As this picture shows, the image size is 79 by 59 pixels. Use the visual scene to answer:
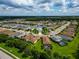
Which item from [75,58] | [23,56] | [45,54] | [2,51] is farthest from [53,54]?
[2,51]

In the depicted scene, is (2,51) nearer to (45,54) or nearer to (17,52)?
(17,52)

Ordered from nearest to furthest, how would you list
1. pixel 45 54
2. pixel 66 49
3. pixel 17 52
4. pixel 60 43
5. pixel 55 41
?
pixel 45 54, pixel 17 52, pixel 66 49, pixel 60 43, pixel 55 41

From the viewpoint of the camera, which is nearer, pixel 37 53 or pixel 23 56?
pixel 37 53

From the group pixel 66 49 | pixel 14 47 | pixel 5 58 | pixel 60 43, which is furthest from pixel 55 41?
pixel 5 58

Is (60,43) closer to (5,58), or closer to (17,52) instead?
(17,52)

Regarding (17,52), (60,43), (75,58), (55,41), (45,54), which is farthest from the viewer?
(55,41)

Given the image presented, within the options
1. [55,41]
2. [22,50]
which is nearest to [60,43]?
[55,41]

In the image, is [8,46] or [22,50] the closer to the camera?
[22,50]

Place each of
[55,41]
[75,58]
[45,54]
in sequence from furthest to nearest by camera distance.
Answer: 1. [55,41]
2. [75,58]
3. [45,54]
